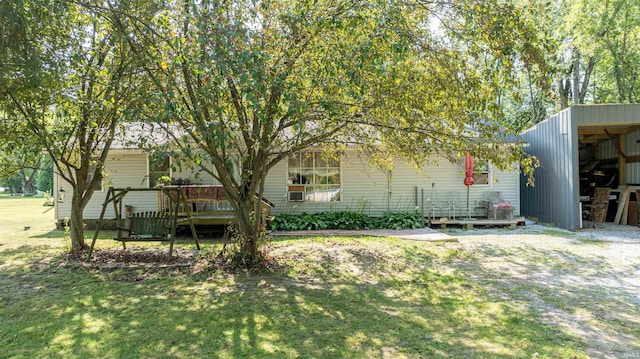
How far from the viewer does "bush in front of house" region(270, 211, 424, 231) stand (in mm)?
10469

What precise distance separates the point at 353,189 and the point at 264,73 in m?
8.04

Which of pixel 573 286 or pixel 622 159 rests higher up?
pixel 622 159

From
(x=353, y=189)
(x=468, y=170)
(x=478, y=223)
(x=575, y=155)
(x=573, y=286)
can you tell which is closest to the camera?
(x=573, y=286)

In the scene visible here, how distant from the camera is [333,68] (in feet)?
15.5

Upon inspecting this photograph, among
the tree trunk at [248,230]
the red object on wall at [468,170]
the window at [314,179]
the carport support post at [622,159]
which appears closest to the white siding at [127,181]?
the window at [314,179]

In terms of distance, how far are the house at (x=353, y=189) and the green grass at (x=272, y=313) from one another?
4.65 metres

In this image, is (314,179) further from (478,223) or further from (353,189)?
(478,223)

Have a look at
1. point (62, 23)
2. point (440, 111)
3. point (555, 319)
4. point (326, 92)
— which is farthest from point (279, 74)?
point (555, 319)

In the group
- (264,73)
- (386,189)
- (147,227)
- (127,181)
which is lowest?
(147,227)

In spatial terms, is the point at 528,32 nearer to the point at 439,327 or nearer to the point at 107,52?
the point at 439,327

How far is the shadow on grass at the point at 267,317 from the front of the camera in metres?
3.28

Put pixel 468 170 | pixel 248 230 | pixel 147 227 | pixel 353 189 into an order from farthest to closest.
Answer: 1. pixel 353 189
2. pixel 468 170
3. pixel 147 227
4. pixel 248 230

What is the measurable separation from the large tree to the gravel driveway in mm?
1779

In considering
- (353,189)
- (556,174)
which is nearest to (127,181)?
(353,189)
